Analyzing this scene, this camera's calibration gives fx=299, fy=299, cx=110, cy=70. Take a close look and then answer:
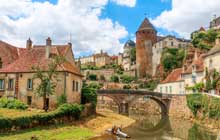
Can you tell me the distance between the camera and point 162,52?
3233 inches

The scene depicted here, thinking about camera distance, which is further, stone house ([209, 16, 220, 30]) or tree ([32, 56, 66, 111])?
stone house ([209, 16, 220, 30])

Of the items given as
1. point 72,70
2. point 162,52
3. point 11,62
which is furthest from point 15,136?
point 162,52

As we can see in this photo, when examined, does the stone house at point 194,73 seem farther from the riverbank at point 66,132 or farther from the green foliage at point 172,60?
the riverbank at point 66,132

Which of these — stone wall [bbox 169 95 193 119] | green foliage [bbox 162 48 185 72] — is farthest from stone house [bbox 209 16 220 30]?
stone wall [bbox 169 95 193 119]

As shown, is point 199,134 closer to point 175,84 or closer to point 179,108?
point 179,108

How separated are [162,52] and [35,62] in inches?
2096

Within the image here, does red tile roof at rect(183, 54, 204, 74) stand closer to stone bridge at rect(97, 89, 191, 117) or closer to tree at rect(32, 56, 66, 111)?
stone bridge at rect(97, 89, 191, 117)

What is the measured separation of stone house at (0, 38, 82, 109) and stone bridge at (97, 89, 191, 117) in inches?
546

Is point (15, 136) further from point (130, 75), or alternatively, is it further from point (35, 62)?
point (130, 75)

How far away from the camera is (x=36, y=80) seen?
108 ft

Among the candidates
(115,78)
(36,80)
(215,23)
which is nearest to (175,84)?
(215,23)

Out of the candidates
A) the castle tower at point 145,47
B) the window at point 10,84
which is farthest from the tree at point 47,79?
the castle tower at point 145,47

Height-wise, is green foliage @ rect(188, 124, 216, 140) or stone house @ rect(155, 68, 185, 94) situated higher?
stone house @ rect(155, 68, 185, 94)

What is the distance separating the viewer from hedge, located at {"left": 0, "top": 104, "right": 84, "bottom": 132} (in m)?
22.2
